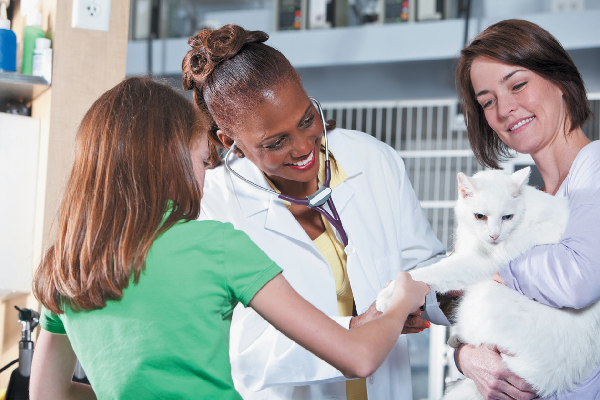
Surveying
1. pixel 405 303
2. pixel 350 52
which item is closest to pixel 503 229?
pixel 405 303

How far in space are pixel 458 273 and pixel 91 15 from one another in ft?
4.62

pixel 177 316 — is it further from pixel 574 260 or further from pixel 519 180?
pixel 519 180

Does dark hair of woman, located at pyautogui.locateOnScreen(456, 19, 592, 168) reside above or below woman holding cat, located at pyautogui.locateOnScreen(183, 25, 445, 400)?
Result: above

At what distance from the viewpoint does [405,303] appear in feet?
3.28

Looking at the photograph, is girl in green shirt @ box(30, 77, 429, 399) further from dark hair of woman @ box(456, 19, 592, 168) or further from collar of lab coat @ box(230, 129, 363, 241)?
dark hair of woman @ box(456, 19, 592, 168)

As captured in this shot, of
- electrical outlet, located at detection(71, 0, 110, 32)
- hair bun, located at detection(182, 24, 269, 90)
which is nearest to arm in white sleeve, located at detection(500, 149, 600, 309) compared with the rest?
hair bun, located at detection(182, 24, 269, 90)

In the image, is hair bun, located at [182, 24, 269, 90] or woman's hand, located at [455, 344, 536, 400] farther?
hair bun, located at [182, 24, 269, 90]

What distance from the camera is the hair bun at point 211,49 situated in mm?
1296

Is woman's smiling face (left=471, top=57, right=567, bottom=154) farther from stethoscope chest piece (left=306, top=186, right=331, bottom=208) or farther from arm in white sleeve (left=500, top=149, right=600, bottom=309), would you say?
stethoscope chest piece (left=306, top=186, right=331, bottom=208)

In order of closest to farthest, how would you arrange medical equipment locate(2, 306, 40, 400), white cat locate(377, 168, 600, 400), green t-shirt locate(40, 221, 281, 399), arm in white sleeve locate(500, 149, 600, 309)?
green t-shirt locate(40, 221, 281, 399) < arm in white sleeve locate(500, 149, 600, 309) < white cat locate(377, 168, 600, 400) < medical equipment locate(2, 306, 40, 400)

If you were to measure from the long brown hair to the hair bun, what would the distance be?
350 mm

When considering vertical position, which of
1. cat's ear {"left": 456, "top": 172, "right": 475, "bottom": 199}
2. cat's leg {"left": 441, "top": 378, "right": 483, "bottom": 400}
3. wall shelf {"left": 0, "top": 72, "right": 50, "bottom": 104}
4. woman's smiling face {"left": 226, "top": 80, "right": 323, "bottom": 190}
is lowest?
cat's leg {"left": 441, "top": 378, "right": 483, "bottom": 400}

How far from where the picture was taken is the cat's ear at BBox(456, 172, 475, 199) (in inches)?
50.6

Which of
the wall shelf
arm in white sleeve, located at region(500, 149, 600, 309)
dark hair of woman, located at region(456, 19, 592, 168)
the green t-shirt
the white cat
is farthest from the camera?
the wall shelf
